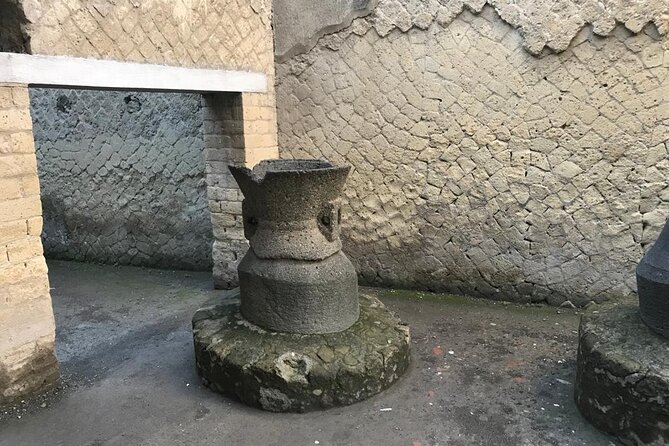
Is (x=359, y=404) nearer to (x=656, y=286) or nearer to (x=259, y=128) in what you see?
(x=656, y=286)

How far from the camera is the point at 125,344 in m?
4.17

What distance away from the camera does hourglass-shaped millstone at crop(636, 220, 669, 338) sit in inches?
109

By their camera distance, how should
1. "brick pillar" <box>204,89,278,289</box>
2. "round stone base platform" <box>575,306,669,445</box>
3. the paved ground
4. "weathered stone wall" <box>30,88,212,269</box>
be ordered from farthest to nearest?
"weathered stone wall" <box>30,88,212,269</box> → "brick pillar" <box>204,89,278,289</box> → the paved ground → "round stone base platform" <box>575,306,669,445</box>

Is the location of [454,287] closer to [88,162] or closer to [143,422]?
[143,422]

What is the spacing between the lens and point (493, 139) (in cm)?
464

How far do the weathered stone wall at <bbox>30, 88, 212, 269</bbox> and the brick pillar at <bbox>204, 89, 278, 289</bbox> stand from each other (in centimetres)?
68

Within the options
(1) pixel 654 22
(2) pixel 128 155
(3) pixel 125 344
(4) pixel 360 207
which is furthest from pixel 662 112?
(2) pixel 128 155

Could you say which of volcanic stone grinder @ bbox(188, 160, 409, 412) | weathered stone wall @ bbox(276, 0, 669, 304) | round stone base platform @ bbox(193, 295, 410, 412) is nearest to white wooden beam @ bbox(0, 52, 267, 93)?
volcanic stone grinder @ bbox(188, 160, 409, 412)

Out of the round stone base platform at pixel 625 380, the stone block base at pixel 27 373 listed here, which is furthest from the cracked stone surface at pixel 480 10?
the stone block base at pixel 27 373

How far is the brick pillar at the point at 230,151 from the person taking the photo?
4.86 metres

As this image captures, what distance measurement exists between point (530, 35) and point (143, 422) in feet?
13.3

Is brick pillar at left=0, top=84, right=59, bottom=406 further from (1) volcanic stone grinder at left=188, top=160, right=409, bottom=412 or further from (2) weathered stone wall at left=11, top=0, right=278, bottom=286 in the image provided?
(1) volcanic stone grinder at left=188, top=160, right=409, bottom=412

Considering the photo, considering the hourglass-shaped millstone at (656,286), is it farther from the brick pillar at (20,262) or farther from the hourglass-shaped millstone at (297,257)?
the brick pillar at (20,262)

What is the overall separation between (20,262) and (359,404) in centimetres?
219
